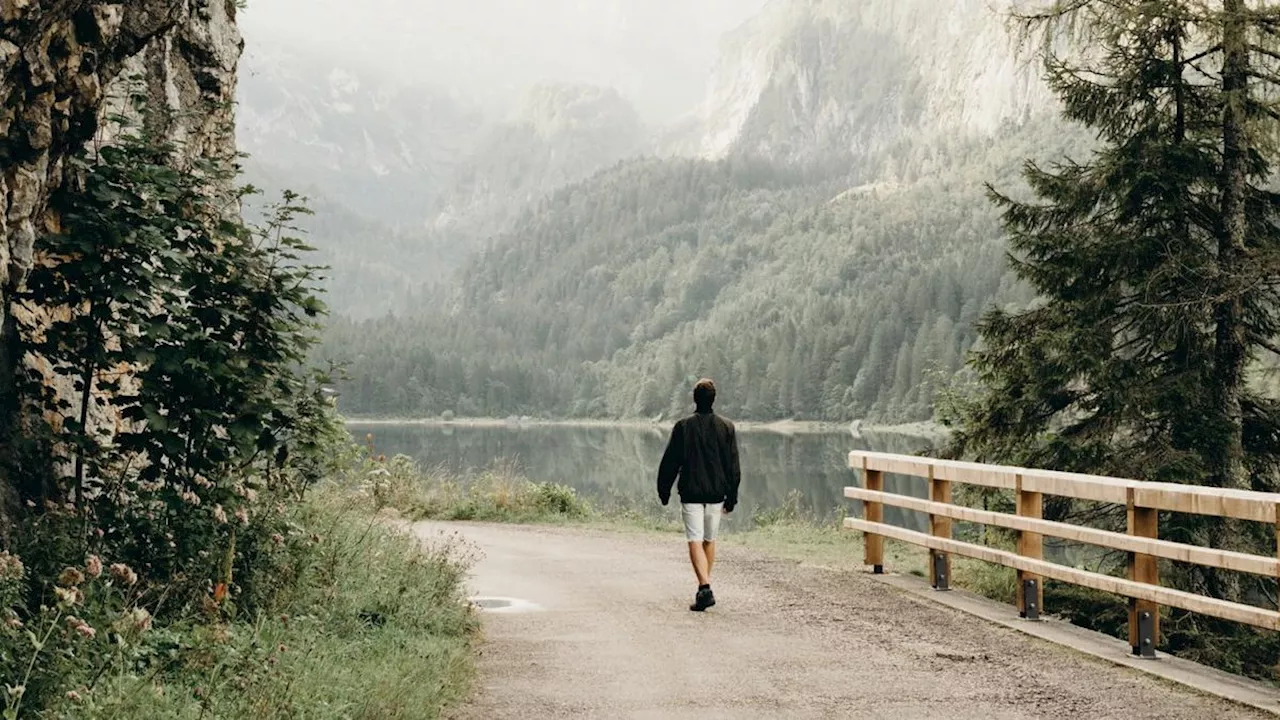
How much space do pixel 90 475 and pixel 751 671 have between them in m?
4.31

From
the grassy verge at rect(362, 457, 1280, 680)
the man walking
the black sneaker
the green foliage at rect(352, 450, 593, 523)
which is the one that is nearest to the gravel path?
the black sneaker

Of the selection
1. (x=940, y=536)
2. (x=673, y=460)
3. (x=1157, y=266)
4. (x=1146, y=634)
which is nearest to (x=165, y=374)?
(x=673, y=460)

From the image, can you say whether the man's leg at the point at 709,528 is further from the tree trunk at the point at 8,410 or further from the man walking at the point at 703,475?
the tree trunk at the point at 8,410

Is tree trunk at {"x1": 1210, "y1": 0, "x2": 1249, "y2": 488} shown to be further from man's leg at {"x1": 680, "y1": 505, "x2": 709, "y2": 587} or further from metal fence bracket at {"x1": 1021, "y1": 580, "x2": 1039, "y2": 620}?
man's leg at {"x1": 680, "y1": 505, "x2": 709, "y2": 587}

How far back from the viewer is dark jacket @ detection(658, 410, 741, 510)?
38.6ft

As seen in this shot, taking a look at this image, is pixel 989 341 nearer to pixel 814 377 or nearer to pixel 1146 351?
pixel 1146 351

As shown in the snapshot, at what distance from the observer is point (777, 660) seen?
9195 millimetres

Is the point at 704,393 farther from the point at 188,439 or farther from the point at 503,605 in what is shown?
the point at 188,439

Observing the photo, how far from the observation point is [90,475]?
25.4 feet

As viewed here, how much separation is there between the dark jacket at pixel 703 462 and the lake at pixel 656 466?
39.6ft

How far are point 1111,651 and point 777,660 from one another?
238 cm

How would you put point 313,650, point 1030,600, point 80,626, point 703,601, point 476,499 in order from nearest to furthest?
point 80,626
point 313,650
point 1030,600
point 703,601
point 476,499

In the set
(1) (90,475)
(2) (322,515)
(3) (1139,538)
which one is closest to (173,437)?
Answer: (1) (90,475)

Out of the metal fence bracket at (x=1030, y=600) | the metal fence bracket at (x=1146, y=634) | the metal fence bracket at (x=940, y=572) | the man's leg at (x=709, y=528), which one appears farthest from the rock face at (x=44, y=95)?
the metal fence bracket at (x=940, y=572)
